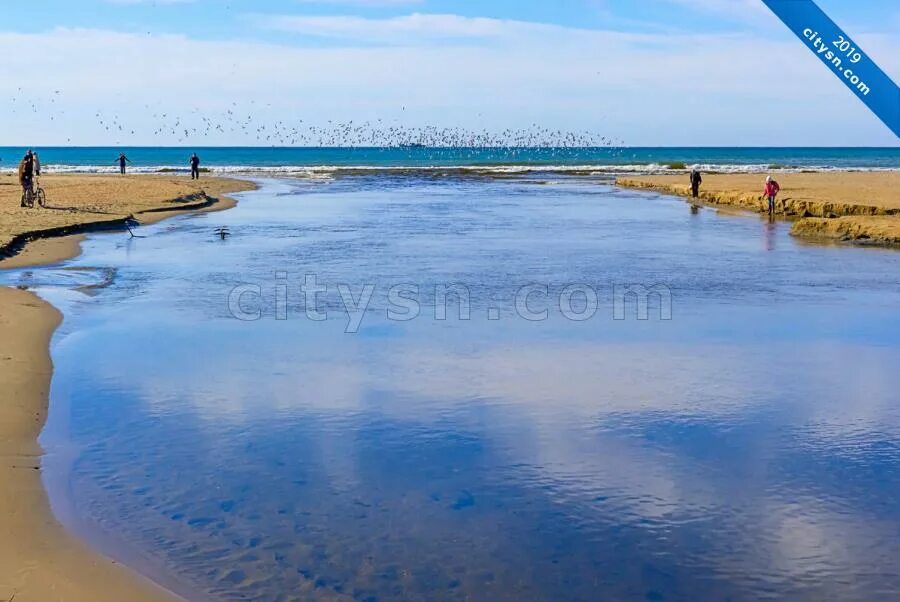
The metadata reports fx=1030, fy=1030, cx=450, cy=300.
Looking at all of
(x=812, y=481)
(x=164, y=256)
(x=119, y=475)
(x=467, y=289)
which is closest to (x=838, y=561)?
(x=812, y=481)

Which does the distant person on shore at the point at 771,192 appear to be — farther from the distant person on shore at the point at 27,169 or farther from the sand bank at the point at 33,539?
the sand bank at the point at 33,539

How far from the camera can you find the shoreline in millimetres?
6020

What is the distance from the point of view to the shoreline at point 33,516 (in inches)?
237

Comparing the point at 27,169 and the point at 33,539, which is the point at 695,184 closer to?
the point at 27,169

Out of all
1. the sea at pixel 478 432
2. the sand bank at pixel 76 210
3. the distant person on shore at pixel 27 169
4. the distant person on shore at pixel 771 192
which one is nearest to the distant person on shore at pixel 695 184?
the distant person on shore at pixel 771 192

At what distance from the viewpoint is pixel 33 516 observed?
7129 mm

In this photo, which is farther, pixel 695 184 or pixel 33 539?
pixel 695 184

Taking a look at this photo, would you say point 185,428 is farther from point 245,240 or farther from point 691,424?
point 245,240

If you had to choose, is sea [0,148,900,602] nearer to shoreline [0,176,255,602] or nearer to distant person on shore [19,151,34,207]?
shoreline [0,176,255,602]

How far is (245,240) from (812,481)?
2100 centimetres

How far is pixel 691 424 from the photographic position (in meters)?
9.88

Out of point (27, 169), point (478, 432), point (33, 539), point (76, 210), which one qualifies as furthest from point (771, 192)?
point (33, 539)

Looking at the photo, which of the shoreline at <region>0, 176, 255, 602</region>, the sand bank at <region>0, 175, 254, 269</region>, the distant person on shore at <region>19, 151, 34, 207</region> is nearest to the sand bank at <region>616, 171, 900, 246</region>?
the sand bank at <region>0, 175, 254, 269</region>

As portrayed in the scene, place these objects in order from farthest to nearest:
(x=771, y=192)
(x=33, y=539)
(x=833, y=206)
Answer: (x=771, y=192) < (x=833, y=206) < (x=33, y=539)
